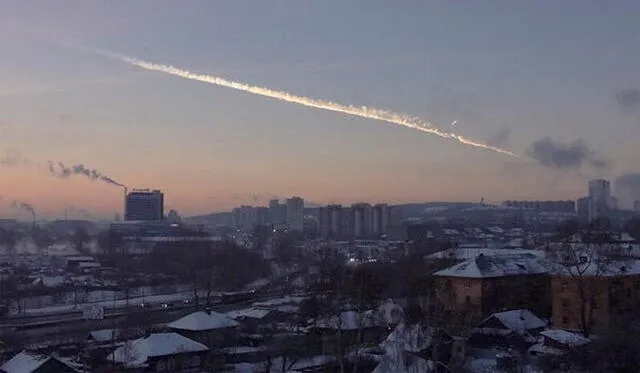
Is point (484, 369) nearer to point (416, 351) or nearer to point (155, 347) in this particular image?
point (416, 351)

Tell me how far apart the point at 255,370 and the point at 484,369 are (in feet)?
18.2

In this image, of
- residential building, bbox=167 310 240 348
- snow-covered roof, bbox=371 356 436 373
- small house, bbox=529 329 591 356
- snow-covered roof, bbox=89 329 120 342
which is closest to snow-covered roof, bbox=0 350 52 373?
snow-covered roof, bbox=89 329 120 342

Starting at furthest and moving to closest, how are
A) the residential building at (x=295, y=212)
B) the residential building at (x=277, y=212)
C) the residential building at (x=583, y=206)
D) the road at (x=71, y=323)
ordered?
the residential building at (x=277, y=212), the residential building at (x=295, y=212), the residential building at (x=583, y=206), the road at (x=71, y=323)

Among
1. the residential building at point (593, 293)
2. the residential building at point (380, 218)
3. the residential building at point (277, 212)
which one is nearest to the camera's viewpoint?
the residential building at point (593, 293)

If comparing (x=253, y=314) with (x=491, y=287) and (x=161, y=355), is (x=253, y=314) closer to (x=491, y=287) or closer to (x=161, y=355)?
(x=491, y=287)

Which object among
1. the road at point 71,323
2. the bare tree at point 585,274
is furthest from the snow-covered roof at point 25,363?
the bare tree at point 585,274

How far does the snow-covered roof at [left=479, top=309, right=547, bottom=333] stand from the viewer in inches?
878

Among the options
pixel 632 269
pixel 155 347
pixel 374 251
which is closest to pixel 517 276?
pixel 632 269

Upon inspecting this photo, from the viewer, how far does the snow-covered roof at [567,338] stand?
1822 centimetres

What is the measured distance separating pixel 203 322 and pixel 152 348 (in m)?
4.05

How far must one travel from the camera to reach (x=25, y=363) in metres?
17.9

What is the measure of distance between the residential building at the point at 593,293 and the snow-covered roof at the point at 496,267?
124 inches

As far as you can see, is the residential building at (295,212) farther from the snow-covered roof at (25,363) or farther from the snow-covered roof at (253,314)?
the snow-covered roof at (25,363)

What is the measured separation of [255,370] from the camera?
1953 cm
